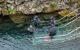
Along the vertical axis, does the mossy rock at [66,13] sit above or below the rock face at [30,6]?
below

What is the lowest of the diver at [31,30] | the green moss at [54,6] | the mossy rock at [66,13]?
the diver at [31,30]

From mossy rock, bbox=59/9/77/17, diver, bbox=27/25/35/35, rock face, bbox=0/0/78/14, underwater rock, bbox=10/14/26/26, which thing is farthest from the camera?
rock face, bbox=0/0/78/14

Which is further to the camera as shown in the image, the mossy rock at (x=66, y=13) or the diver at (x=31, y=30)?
the mossy rock at (x=66, y=13)

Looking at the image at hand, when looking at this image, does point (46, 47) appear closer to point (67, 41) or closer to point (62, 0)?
point (67, 41)

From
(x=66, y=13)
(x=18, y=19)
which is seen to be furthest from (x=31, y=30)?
(x=66, y=13)

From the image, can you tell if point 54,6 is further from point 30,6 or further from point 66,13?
point 30,6

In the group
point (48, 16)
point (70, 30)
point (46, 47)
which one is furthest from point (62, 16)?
point (46, 47)

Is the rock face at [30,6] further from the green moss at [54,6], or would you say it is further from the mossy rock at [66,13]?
the mossy rock at [66,13]

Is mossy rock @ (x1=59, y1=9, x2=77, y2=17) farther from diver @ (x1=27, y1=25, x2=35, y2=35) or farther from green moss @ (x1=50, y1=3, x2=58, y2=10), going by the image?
diver @ (x1=27, y1=25, x2=35, y2=35)

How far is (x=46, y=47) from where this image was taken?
1808 cm

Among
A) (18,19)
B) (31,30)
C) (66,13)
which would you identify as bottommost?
(31,30)

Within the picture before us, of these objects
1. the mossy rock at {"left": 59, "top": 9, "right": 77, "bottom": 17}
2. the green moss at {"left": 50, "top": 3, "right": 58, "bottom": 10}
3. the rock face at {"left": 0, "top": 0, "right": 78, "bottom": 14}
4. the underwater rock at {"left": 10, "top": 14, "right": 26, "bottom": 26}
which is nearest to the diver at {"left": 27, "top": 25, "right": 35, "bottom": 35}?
the underwater rock at {"left": 10, "top": 14, "right": 26, "bottom": 26}

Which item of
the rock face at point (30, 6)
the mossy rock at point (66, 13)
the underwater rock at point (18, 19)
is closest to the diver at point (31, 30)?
the underwater rock at point (18, 19)

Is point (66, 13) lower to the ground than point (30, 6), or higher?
lower
